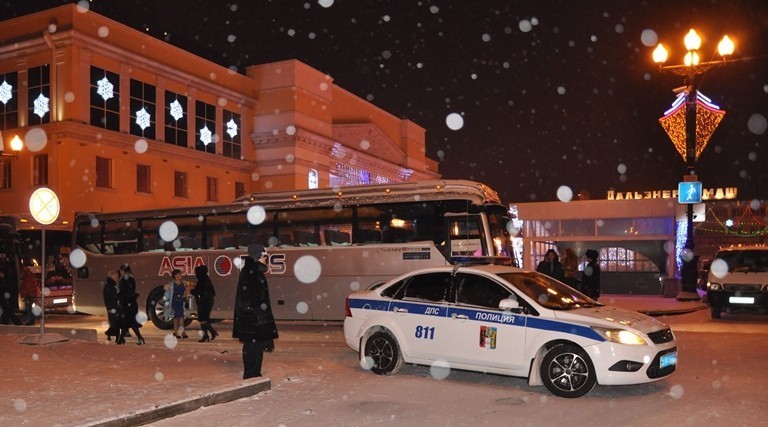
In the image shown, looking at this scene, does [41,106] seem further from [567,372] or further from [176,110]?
[567,372]

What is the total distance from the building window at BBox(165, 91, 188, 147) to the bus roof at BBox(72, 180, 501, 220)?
2393cm

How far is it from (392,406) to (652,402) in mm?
3011

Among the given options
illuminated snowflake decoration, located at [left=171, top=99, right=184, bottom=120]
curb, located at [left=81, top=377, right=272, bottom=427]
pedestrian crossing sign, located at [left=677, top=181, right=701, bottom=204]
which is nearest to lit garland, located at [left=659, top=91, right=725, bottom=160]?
pedestrian crossing sign, located at [left=677, top=181, right=701, bottom=204]

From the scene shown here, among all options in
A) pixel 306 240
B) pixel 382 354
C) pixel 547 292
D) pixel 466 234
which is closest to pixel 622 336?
pixel 547 292

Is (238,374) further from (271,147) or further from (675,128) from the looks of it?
(271,147)

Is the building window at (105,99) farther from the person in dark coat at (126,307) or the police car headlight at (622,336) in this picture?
the police car headlight at (622,336)

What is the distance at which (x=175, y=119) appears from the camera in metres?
42.0

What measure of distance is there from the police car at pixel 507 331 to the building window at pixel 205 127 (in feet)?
117

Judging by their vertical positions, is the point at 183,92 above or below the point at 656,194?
above

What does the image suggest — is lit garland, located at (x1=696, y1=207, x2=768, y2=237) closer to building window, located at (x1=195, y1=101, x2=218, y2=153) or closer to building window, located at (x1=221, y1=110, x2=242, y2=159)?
building window, located at (x1=221, y1=110, x2=242, y2=159)

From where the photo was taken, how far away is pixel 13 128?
3588 centimetres

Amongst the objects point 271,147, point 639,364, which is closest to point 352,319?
point 639,364

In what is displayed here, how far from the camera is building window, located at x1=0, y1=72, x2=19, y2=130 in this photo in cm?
3625

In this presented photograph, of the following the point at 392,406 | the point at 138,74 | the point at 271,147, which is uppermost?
the point at 138,74
